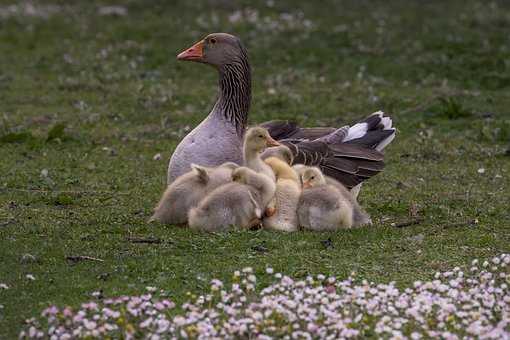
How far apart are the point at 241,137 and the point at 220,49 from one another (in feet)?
3.07

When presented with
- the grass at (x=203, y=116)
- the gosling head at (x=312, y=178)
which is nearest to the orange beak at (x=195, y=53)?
the grass at (x=203, y=116)

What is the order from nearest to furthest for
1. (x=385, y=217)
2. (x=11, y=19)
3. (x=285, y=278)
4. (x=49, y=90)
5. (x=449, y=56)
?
(x=285, y=278)
(x=385, y=217)
(x=49, y=90)
(x=449, y=56)
(x=11, y=19)

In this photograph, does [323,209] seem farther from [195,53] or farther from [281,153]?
[195,53]

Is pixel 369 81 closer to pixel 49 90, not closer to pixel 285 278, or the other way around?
pixel 49 90

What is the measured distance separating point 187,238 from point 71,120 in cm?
630

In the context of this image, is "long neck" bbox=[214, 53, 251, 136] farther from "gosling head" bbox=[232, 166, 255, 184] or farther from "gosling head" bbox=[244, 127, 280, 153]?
"gosling head" bbox=[232, 166, 255, 184]

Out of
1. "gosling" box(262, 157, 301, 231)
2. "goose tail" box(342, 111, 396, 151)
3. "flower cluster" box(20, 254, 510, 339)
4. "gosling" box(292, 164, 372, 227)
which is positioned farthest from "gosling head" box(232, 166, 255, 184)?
"goose tail" box(342, 111, 396, 151)

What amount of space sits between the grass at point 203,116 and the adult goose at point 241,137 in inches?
19.8

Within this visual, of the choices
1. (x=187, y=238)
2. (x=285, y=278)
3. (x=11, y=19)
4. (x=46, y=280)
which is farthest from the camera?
(x=11, y=19)

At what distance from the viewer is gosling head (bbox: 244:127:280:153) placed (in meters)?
8.98

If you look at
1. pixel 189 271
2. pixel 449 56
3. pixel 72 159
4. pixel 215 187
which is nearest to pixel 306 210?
pixel 215 187

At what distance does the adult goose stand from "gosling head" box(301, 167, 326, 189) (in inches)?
27.7

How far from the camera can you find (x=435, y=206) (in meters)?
9.89

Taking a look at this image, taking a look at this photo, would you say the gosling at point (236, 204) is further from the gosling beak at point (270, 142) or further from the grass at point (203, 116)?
the gosling beak at point (270, 142)
